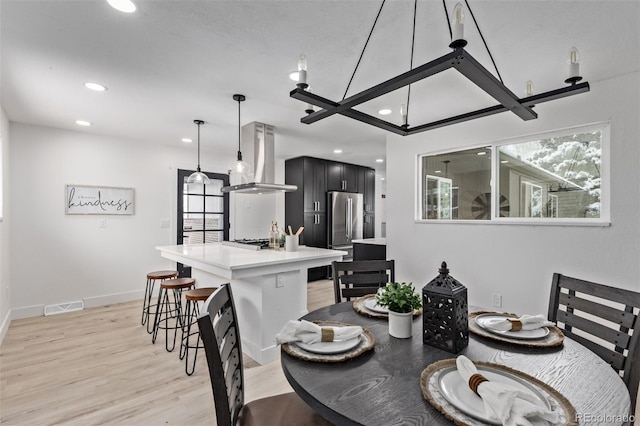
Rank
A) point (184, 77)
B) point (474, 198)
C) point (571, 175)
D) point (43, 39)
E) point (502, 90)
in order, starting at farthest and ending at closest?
point (474, 198) → point (571, 175) → point (184, 77) → point (43, 39) → point (502, 90)

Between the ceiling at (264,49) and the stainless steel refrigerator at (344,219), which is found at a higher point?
the ceiling at (264,49)

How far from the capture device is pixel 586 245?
103 inches

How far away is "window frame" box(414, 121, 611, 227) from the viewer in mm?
2561

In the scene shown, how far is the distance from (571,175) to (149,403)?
3.78 m

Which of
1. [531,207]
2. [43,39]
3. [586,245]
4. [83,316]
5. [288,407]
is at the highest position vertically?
[43,39]

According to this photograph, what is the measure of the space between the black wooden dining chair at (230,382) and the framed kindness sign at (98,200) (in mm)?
3940

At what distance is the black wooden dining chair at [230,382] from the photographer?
981mm

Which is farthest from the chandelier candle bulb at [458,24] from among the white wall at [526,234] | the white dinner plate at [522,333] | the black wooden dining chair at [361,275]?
the white wall at [526,234]

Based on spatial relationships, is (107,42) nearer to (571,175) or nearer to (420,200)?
(420,200)

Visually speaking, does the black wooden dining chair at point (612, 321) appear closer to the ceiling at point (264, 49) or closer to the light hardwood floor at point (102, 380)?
the ceiling at point (264, 49)

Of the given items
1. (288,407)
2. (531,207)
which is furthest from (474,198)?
(288,407)

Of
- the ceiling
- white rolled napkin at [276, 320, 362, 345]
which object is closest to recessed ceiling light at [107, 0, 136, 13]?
the ceiling

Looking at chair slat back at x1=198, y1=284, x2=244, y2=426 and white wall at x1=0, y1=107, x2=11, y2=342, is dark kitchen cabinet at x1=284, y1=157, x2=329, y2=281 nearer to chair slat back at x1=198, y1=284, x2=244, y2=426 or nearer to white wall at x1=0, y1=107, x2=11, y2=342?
white wall at x1=0, y1=107, x2=11, y2=342

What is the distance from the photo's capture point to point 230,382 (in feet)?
3.71
